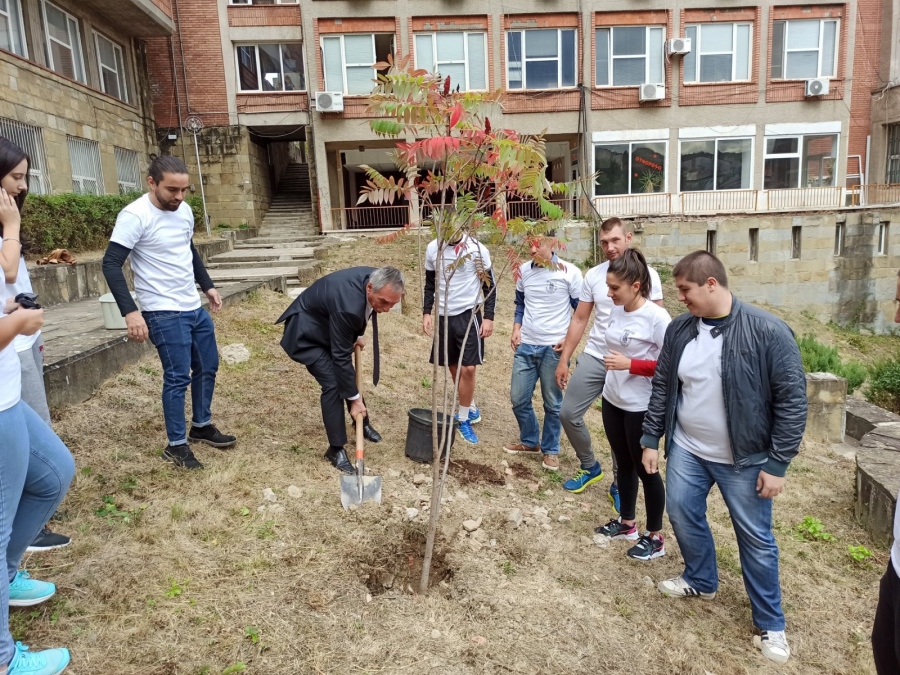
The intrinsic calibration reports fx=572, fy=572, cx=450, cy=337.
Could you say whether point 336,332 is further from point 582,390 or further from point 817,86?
point 817,86

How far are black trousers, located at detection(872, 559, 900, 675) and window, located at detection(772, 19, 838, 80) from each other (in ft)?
70.8

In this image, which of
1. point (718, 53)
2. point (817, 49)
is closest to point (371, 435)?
point (718, 53)

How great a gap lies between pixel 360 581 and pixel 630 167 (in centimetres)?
1858

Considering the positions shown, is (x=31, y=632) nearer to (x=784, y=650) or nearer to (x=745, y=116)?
(x=784, y=650)

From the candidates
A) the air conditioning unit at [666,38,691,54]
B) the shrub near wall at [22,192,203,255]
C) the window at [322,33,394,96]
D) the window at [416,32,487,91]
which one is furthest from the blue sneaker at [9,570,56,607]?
the air conditioning unit at [666,38,691,54]

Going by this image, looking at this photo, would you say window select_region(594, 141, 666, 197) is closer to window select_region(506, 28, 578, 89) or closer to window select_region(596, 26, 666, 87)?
window select_region(596, 26, 666, 87)

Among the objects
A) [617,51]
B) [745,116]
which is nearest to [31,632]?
[617,51]

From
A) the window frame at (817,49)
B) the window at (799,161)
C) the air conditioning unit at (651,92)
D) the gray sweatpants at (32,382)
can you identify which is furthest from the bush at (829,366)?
the window frame at (817,49)

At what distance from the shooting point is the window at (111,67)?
15461 millimetres

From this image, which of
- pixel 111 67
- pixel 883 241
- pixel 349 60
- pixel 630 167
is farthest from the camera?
pixel 630 167

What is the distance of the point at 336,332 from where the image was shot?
12.7 ft

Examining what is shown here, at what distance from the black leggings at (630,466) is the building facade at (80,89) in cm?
1323

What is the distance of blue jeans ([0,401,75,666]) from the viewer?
1.97 meters

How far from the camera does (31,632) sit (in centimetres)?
246
